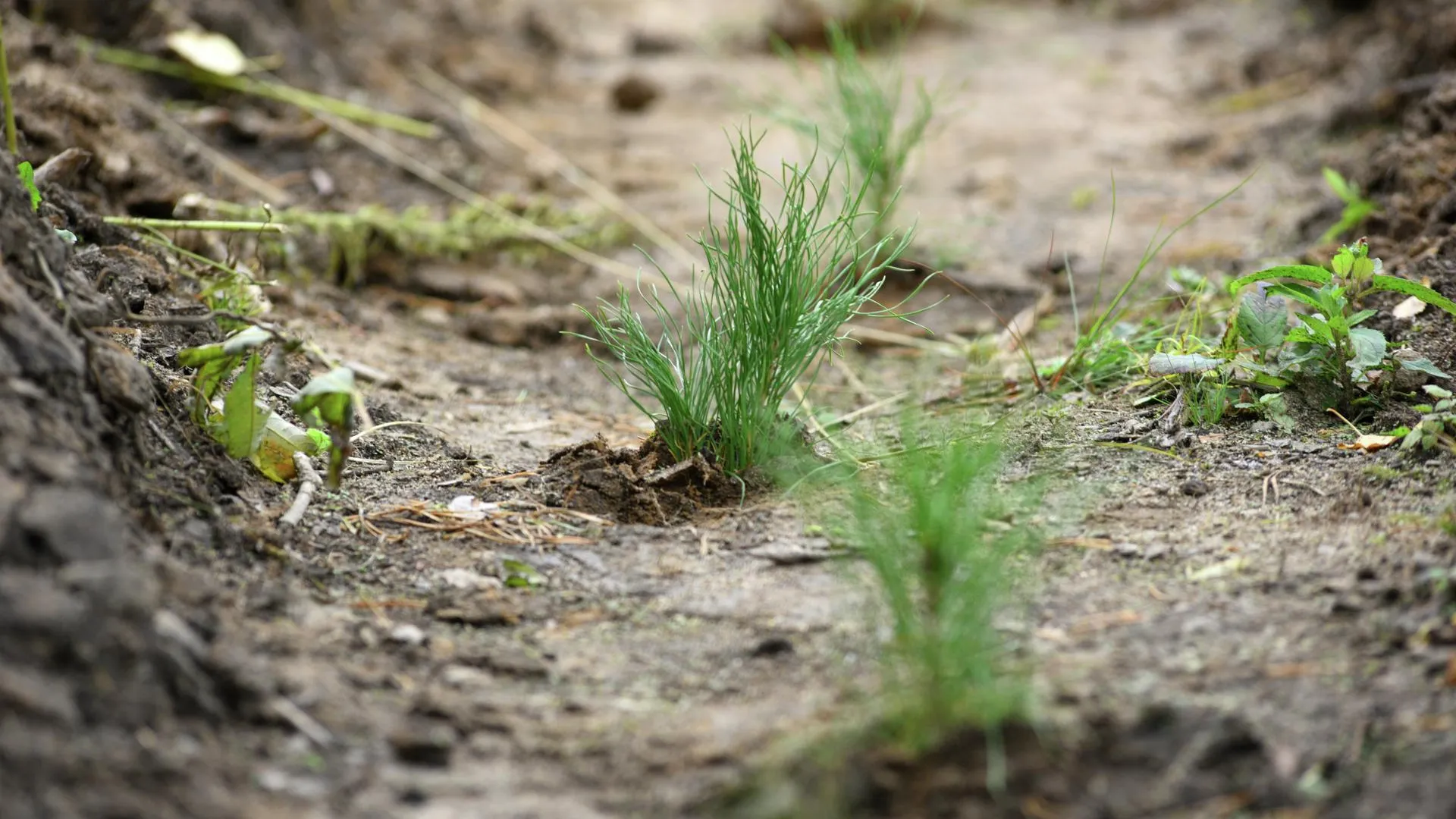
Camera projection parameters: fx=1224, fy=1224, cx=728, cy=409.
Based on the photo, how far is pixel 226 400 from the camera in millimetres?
2223

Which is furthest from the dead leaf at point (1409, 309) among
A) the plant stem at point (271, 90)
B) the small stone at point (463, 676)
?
the plant stem at point (271, 90)

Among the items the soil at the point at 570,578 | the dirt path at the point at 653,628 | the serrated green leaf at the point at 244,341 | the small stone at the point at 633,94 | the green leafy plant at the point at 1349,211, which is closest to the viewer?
the soil at the point at 570,578

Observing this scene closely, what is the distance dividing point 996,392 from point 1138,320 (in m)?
0.58

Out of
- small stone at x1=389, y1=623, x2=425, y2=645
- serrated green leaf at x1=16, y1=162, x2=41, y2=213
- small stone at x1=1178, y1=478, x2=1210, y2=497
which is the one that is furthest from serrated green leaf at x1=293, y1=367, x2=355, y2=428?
small stone at x1=1178, y1=478, x2=1210, y2=497

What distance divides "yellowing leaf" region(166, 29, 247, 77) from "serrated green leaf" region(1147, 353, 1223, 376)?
11.6 ft

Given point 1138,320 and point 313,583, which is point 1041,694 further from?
point 1138,320

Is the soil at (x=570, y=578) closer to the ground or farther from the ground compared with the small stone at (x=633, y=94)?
closer to the ground

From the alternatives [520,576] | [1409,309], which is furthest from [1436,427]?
[520,576]

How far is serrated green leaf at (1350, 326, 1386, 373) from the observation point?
2449mm

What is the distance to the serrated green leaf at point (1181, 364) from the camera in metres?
2.63

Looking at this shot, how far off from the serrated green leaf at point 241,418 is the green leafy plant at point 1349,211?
297 cm

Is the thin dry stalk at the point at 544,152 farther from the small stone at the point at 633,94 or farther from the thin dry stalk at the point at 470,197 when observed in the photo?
the small stone at the point at 633,94

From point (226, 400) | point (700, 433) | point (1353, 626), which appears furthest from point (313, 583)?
point (1353, 626)

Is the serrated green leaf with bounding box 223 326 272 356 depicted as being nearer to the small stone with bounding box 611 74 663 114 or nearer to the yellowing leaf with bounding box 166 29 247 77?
the yellowing leaf with bounding box 166 29 247 77
